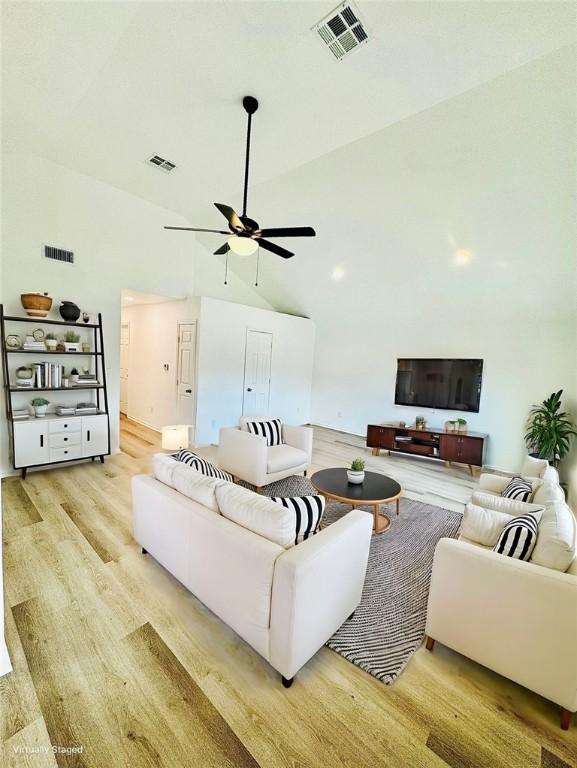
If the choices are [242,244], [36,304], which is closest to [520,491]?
[242,244]

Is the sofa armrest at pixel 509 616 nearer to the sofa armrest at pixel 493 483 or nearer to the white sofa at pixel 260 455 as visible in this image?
the sofa armrest at pixel 493 483

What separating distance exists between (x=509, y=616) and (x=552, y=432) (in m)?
3.73

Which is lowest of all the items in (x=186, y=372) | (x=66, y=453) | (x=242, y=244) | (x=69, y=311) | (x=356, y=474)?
(x=66, y=453)

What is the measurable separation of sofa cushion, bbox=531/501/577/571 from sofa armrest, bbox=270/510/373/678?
846 millimetres

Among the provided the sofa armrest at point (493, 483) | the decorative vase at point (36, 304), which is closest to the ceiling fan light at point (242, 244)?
the decorative vase at point (36, 304)

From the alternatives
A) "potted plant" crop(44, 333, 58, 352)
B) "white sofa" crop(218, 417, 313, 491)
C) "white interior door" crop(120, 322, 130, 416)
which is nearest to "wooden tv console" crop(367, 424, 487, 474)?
"white sofa" crop(218, 417, 313, 491)

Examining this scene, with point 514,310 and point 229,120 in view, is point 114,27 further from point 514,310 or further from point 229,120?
point 514,310

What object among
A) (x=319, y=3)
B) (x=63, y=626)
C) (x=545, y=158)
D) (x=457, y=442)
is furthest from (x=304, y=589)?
(x=457, y=442)

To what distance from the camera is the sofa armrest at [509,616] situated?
133cm

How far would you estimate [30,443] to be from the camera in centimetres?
368

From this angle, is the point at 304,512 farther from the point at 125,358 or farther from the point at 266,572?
the point at 125,358

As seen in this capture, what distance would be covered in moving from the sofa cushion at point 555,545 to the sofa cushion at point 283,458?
245 cm

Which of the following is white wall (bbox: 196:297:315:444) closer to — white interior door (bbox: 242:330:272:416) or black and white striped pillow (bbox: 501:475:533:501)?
white interior door (bbox: 242:330:272:416)

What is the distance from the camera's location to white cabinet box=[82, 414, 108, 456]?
4.09 metres
